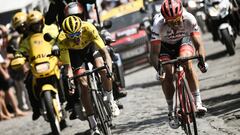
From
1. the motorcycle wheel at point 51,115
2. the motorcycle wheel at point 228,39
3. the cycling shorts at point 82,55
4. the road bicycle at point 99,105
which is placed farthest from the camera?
the motorcycle wheel at point 228,39

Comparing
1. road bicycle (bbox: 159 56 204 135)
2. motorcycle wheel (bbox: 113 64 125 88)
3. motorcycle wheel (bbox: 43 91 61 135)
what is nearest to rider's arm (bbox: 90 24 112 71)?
road bicycle (bbox: 159 56 204 135)

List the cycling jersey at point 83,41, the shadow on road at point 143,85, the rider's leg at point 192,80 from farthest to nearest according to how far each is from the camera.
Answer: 1. the shadow on road at point 143,85
2. the cycling jersey at point 83,41
3. the rider's leg at point 192,80

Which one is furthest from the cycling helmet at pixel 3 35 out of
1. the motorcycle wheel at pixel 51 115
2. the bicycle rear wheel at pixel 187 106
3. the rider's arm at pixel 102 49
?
the bicycle rear wheel at pixel 187 106

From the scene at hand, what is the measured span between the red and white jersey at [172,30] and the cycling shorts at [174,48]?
0.07 m

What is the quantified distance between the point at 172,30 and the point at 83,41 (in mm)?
1626

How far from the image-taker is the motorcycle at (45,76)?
11688 mm

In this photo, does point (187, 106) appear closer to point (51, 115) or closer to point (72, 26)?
point (72, 26)

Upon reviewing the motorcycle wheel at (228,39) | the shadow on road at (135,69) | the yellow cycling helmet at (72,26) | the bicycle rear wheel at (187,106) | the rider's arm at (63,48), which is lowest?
the shadow on road at (135,69)

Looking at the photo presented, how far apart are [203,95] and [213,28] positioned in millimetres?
6126

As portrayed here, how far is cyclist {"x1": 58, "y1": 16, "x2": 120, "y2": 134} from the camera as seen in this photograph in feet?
31.8

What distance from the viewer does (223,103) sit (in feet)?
37.2

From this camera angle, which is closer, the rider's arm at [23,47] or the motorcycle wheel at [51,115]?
the motorcycle wheel at [51,115]

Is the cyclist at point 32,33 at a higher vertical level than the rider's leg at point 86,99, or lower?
higher

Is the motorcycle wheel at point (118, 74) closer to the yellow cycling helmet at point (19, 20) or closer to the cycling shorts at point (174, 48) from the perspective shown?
the yellow cycling helmet at point (19, 20)
